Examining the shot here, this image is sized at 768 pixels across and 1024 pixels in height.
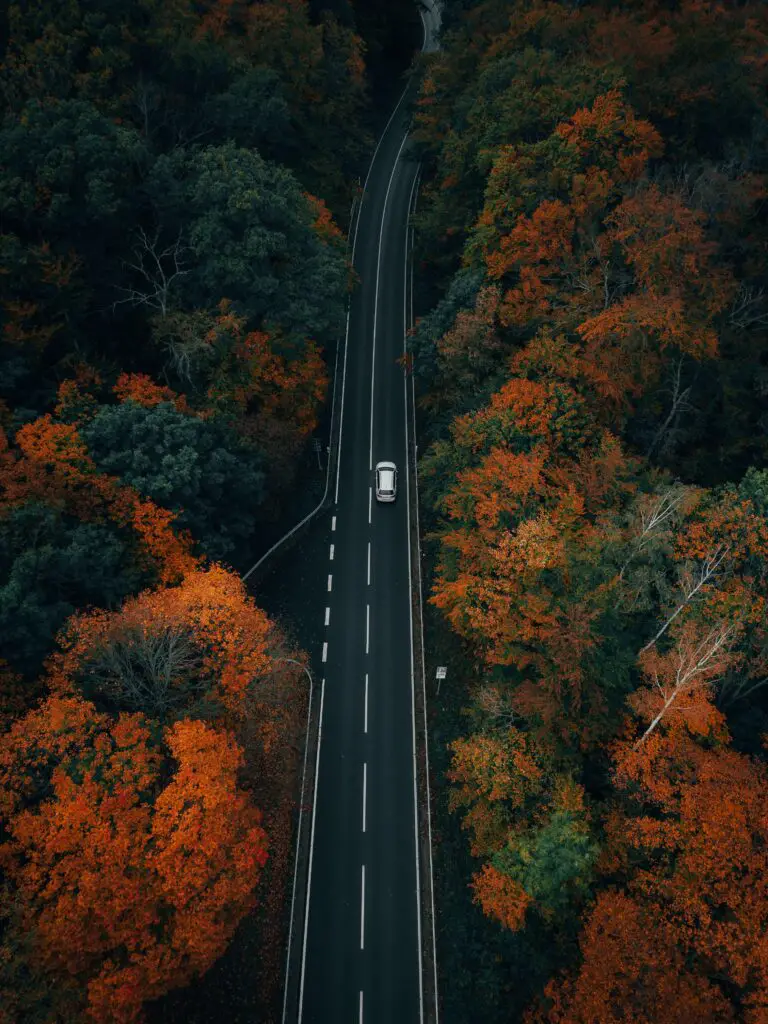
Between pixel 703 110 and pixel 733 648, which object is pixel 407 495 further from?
pixel 703 110

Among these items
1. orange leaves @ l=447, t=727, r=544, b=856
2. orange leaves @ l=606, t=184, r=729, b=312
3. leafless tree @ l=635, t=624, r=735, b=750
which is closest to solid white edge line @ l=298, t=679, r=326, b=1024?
orange leaves @ l=447, t=727, r=544, b=856

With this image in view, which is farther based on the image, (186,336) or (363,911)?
(186,336)

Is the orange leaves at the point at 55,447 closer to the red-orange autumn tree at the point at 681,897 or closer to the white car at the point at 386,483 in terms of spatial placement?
the white car at the point at 386,483

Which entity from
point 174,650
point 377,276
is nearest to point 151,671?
point 174,650

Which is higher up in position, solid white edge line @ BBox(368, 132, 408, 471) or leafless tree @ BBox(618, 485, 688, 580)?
solid white edge line @ BBox(368, 132, 408, 471)

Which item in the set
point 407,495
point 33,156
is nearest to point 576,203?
point 407,495

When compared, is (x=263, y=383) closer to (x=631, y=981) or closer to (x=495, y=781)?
(x=495, y=781)

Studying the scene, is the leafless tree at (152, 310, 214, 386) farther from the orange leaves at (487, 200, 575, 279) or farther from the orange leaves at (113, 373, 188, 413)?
the orange leaves at (487, 200, 575, 279)
